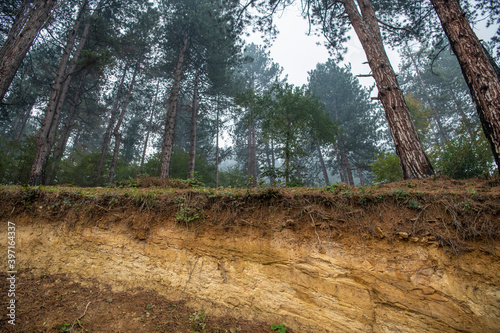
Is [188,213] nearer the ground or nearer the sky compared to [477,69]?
nearer the ground

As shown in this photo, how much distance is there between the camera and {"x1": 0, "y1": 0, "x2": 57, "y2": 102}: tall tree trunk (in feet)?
22.0

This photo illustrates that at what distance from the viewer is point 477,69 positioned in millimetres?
4016

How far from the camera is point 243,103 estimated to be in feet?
44.3

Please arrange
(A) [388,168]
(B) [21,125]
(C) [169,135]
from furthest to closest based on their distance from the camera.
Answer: (B) [21,125] < (C) [169,135] < (A) [388,168]

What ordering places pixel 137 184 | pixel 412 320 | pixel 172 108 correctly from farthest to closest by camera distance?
pixel 172 108
pixel 137 184
pixel 412 320

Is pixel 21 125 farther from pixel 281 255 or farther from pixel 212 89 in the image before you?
pixel 281 255

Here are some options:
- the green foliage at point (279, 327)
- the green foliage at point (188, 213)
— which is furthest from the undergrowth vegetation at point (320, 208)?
the green foliage at point (279, 327)

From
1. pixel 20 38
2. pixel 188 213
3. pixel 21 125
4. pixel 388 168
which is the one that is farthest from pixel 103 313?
pixel 21 125

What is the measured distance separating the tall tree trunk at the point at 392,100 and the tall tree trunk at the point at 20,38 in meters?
11.5

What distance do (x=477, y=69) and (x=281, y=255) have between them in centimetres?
543

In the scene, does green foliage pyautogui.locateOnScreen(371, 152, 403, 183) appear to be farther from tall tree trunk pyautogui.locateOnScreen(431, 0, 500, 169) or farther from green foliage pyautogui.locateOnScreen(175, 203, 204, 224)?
green foliage pyautogui.locateOnScreen(175, 203, 204, 224)

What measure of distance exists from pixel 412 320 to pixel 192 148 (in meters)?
13.9

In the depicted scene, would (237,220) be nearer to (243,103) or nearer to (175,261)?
(175,261)

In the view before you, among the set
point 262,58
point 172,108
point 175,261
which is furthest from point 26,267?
point 262,58
